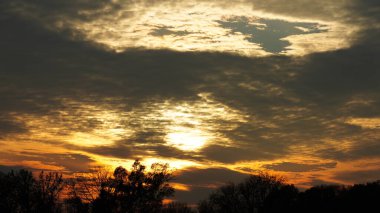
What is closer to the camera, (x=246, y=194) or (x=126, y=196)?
(x=126, y=196)

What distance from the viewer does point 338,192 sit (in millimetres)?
81562

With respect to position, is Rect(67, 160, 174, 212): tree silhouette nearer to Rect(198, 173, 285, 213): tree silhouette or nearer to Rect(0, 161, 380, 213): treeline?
Rect(0, 161, 380, 213): treeline

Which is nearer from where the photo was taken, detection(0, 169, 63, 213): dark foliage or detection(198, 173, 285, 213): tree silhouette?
detection(0, 169, 63, 213): dark foliage

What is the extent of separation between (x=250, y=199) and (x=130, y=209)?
199 ft

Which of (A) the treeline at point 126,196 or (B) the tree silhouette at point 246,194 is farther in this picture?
(B) the tree silhouette at point 246,194

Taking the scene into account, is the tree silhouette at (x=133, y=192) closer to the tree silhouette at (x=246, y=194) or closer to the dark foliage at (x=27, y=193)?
the dark foliage at (x=27, y=193)

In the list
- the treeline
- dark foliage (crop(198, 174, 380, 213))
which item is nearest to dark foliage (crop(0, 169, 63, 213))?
→ the treeline

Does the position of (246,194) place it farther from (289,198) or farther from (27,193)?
(27,193)

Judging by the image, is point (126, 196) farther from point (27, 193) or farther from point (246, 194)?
point (246, 194)

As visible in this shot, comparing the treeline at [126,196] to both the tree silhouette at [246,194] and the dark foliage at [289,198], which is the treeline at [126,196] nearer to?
the dark foliage at [289,198]

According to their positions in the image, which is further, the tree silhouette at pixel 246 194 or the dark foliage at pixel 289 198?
the tree silhouette at pixel 246 194

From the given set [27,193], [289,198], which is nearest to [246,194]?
[289,198]

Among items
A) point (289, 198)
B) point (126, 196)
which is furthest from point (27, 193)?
point (289, 198)

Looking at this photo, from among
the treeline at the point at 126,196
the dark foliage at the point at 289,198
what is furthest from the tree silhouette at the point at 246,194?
the treeline at the point at 126,196
